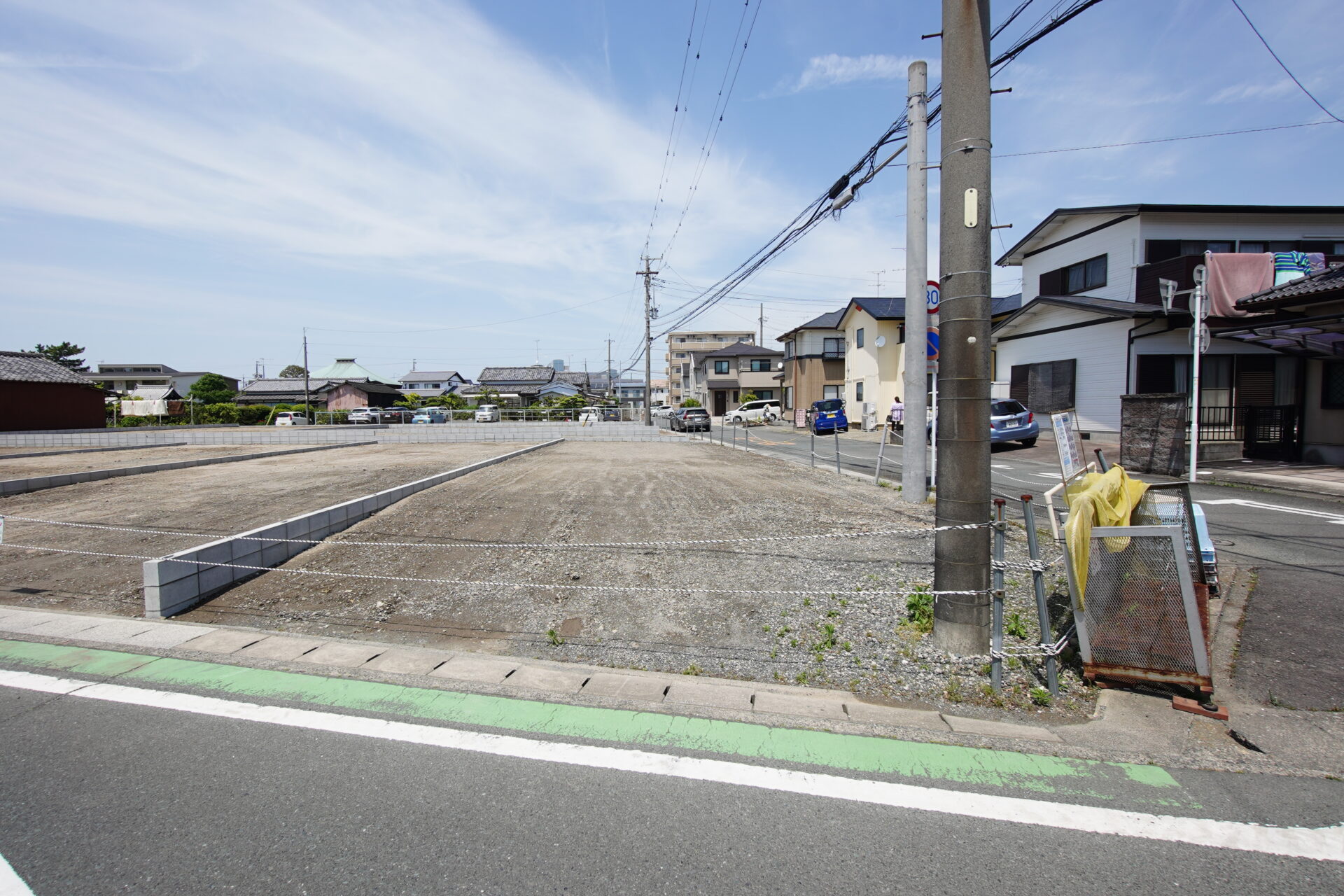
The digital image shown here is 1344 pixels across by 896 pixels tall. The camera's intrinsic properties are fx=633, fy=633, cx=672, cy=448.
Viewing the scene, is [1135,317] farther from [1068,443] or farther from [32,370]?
[32,370]

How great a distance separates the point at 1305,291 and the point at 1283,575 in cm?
870

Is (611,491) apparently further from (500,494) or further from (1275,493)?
(1275,493)

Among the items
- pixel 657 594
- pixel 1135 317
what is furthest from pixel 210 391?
pixel 1135 317

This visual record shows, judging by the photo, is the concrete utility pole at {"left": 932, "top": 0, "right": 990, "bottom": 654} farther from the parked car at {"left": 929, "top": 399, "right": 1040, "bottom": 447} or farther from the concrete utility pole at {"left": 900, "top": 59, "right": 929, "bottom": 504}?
the parked car at {"left": 929, "top": 399, "right": 1040, "bottom": 447}

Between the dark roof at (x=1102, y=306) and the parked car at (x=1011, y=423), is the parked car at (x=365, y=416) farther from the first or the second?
the dark roof at (x=1102, y=306)

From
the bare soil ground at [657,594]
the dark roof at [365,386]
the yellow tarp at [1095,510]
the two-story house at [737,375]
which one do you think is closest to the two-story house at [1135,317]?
the bare soil ground at [657,594]

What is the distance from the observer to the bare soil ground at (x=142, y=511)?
6.42m

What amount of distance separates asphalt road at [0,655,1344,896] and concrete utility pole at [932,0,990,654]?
1537 mm

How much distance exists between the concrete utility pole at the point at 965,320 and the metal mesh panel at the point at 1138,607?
0.63 metres

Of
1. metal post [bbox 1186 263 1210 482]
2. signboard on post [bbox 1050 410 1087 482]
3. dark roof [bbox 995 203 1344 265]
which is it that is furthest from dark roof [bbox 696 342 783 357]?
signboard on post [bbox 1050 410 1087 482]

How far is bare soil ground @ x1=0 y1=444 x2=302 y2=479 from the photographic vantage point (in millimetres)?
15125

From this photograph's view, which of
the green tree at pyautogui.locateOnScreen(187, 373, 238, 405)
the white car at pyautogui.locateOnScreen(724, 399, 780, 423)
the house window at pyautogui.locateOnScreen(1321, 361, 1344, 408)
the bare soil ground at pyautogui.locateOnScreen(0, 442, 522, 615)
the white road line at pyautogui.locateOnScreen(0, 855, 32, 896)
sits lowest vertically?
the white road line at pyautogui.locateOnScreen(0, 855, 32, 896)

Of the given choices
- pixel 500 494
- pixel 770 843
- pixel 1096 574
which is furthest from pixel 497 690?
pixel 500 494

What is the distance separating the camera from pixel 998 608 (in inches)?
157
